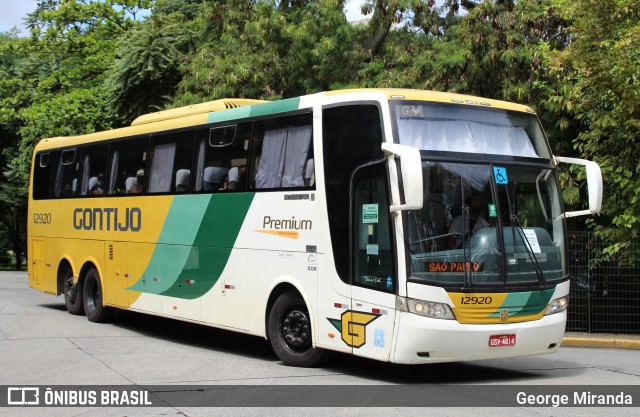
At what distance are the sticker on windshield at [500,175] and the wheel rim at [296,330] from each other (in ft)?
9.84

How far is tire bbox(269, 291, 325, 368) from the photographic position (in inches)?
429

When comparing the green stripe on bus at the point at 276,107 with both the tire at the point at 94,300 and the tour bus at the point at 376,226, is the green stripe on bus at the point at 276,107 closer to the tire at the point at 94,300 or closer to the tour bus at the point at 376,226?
the tour bus at the point at 376,226

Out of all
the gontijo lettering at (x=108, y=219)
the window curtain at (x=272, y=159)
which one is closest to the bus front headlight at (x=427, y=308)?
the window curtain at (x=272, y=159)

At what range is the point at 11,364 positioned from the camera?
11.3 metres

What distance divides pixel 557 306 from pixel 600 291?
6703mm

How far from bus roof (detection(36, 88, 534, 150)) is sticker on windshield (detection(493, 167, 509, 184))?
93cm

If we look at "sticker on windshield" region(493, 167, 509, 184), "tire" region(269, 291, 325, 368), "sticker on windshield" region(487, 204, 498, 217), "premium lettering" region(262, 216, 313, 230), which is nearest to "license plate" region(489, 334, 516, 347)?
"sticker on windshield" region(487, 204, 498, 217)

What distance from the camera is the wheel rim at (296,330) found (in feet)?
35.9

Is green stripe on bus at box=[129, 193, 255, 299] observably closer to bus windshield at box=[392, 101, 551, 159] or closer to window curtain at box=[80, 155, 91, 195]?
bus windshield at box=[392, 101, 551, 159]

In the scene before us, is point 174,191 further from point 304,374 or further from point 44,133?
point 44,133

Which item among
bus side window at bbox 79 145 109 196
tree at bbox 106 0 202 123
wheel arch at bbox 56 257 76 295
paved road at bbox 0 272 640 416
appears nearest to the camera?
paved road at bbox 0 272 640 416

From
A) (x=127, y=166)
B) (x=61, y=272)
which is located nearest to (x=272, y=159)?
(x=127, y=166)

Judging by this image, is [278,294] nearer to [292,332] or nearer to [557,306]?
[292,332]
